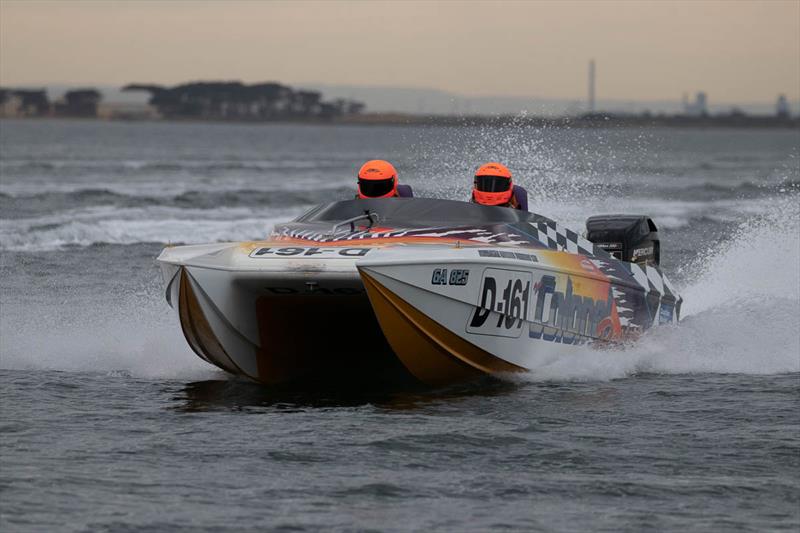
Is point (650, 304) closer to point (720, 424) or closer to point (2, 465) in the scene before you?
point (720, 424)

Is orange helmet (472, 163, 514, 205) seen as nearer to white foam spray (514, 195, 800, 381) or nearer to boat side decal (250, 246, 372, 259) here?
white foam spray (514, 195, 800, 381)

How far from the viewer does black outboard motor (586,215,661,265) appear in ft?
35.4

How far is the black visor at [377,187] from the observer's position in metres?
9.94

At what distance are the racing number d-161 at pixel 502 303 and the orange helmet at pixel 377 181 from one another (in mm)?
1564

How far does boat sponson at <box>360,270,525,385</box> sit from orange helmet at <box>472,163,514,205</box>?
1463 mm

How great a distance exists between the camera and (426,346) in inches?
343

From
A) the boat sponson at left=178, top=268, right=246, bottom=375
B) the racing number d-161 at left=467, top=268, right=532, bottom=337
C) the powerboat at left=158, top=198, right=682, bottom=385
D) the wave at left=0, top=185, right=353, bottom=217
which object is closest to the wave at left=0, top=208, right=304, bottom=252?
the wave at left=0, top=185, right=353, bottom=217

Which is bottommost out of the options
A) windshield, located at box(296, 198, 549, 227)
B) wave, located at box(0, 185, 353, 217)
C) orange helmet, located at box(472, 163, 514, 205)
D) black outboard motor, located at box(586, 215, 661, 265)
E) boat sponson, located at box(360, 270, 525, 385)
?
wave, located at box(0, 185, 353, 217)

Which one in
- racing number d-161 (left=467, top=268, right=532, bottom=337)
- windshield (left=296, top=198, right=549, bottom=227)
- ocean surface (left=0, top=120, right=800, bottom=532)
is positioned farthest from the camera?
windshield (left=296, top=198, right=549, bottom=227)

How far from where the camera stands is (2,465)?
22.5 ft

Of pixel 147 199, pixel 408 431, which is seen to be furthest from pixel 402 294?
pixel 147 199

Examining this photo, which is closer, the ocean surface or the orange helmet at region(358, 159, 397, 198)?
the ocean surface

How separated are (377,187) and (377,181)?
0.15 ft

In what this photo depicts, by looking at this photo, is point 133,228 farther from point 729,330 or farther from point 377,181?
point 729,330
